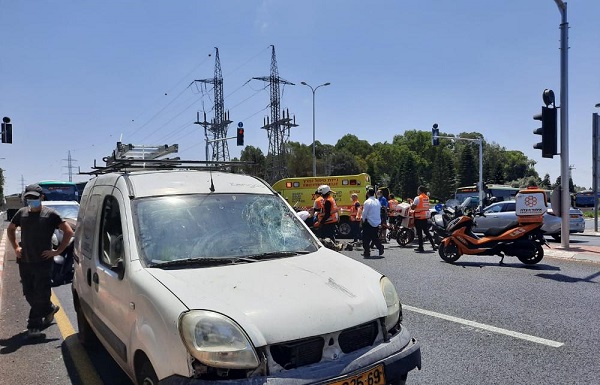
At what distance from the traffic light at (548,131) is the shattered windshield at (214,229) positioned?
9.45m

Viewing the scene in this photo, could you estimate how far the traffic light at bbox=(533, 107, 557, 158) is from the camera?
→ 11.1 m

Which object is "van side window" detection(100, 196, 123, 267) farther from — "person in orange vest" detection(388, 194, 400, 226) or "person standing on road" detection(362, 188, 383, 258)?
"person in orange vest" detection(388, 194, 400, 226)

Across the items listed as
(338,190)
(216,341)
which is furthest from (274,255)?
(338,190)

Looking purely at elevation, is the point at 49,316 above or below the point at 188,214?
below

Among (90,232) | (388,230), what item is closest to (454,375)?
(90,232)

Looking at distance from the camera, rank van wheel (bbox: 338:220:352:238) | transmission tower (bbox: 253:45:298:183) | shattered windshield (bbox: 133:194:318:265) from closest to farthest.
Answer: shattered windshield (bbox: 133:194:318:265), van wheel (bbox: 338:220:352:238), transmission tower (bbox: 253:45:298:183)

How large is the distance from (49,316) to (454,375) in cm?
487

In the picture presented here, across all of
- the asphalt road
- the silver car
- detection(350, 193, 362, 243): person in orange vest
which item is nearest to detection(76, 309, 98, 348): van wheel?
the asphalt road

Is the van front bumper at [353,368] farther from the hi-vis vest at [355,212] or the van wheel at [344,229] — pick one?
the van wheel at [344,229]

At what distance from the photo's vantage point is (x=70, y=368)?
4.52 metres

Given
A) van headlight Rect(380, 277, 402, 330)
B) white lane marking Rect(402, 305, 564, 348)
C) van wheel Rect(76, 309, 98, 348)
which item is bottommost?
white lane marking Rect(402, 305, 564, 348)

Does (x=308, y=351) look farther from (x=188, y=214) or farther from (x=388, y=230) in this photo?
(x=388, y=230)

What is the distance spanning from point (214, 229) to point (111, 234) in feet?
2.98

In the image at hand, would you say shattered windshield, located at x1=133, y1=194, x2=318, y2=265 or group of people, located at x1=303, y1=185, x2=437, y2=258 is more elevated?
shattered windshield, located at x1=133, y1=194, x2=318, y2=265
